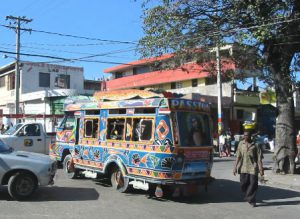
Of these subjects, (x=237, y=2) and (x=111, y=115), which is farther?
(x=237, y=2)

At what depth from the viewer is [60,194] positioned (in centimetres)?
1123

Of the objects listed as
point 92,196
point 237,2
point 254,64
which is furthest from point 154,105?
point 254,64

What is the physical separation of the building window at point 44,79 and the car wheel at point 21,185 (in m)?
44.0

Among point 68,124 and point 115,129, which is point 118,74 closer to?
point 68,124

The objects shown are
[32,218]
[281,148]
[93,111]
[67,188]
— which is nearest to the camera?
[32,218]

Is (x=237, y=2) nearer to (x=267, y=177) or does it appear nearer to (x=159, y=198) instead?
(x=267, y=177)

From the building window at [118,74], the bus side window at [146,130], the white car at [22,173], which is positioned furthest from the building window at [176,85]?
the white car at [22,173]

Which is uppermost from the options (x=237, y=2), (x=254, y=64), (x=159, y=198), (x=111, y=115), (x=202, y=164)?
(x=237, y=2)

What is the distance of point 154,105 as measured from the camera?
431 inches

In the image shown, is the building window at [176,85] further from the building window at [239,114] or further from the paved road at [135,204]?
the paved road at [135,204]

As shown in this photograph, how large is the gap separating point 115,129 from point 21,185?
300 centimetres

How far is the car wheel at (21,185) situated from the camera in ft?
33.5

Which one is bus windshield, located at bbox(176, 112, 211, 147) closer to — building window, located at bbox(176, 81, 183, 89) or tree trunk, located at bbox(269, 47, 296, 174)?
tree trunk, located at bbox(269, 47, 296, 174)

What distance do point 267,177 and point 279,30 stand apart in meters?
5.09
